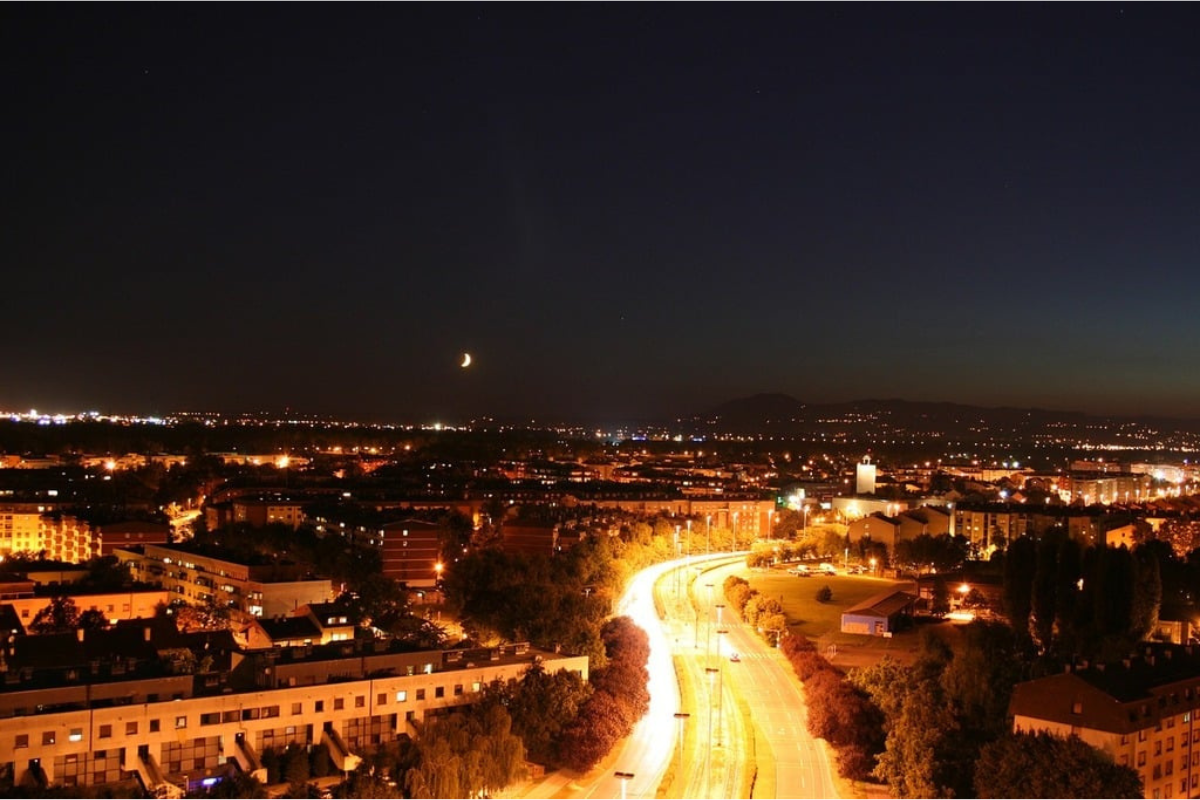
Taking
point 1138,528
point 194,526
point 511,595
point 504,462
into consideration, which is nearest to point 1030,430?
point 504,462

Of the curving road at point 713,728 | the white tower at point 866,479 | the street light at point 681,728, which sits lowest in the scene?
the curving road at point 713,728

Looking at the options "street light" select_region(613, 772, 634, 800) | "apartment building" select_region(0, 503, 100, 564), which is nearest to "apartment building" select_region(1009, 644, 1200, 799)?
"street light" select_region(613, 772, 634, 800)

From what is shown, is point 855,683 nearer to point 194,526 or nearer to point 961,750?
point 961,750

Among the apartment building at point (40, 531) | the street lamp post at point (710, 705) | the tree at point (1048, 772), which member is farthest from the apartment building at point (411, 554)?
the tree at point (1048, 772)

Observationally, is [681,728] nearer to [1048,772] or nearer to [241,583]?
[1048,772]

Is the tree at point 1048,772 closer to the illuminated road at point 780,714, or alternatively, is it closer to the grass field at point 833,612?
the illuminated road at point 780,714
